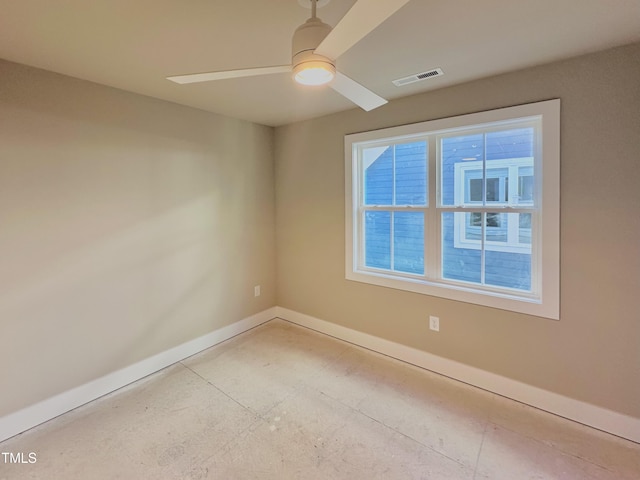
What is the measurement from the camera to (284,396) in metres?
2.32

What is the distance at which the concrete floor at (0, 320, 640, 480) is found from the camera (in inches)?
66.4

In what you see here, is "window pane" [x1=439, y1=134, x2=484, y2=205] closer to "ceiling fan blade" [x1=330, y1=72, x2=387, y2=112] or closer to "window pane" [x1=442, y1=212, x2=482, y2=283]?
"window pane" [x1=442, y1=212, x2=482, y2=283]

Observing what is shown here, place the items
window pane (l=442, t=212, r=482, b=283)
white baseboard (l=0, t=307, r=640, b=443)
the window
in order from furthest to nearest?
window pane (l=442, t=212, r=482, b=283) → the window → white baseboard (l=0, t=307, r=640, b=443)

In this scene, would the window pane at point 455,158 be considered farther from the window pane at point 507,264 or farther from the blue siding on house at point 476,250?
the window pane at point 507,264

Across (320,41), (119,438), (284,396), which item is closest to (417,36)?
(320,41)

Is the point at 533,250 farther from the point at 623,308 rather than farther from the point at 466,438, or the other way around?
the point at 466,438

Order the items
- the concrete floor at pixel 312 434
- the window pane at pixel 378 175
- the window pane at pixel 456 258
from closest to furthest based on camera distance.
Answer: the concrete floor at pixel 312 434 → the window pane at pixel 456 258 → the window pane at pixel 378 175

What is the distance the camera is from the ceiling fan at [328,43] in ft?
2.99

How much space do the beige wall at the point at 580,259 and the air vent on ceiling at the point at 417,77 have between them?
12.1 inches

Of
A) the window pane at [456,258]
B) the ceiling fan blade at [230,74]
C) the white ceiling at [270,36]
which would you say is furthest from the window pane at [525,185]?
the ceiling fan blade at [230,74]

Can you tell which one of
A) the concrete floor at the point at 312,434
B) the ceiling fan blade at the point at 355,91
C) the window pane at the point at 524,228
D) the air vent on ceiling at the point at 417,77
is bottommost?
the concrete floor at the point at 312,434

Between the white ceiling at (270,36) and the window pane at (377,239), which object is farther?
the window pane at (377,239)

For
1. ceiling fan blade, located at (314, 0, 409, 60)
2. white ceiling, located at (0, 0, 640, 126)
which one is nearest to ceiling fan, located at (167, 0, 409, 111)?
ceiling fan blade, located at (314, 0, 409, 60)

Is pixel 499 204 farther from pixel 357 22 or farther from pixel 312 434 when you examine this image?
pixel 312 434
